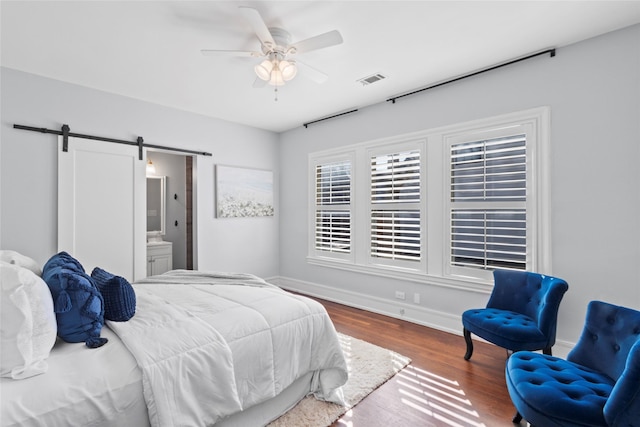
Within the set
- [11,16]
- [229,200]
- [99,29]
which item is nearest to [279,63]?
[99,29]

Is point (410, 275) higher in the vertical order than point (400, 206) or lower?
lower

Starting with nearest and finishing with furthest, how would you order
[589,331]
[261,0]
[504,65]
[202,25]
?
[589,331] → [261,0] → [202,25] → [504,65]

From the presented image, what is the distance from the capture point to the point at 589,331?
6.10 ft

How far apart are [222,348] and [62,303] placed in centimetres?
80

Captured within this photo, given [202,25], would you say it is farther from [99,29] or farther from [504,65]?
[504,65]

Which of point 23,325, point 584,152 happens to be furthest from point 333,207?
point 23,325

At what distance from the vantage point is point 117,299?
176cm

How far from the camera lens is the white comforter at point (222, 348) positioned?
142 centimetres

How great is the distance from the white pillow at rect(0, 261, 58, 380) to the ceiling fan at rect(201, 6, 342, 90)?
185 centimetres

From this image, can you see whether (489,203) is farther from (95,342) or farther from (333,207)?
(95,342)

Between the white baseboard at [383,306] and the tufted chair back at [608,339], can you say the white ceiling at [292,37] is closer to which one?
the tufted chair back at [608,339]

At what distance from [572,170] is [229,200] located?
412cm

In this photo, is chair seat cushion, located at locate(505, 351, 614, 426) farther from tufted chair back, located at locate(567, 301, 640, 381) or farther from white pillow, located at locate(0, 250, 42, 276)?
white pillow, located at locate(0, 250, 42, 276)

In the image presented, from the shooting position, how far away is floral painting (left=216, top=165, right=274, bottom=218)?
462 cm
